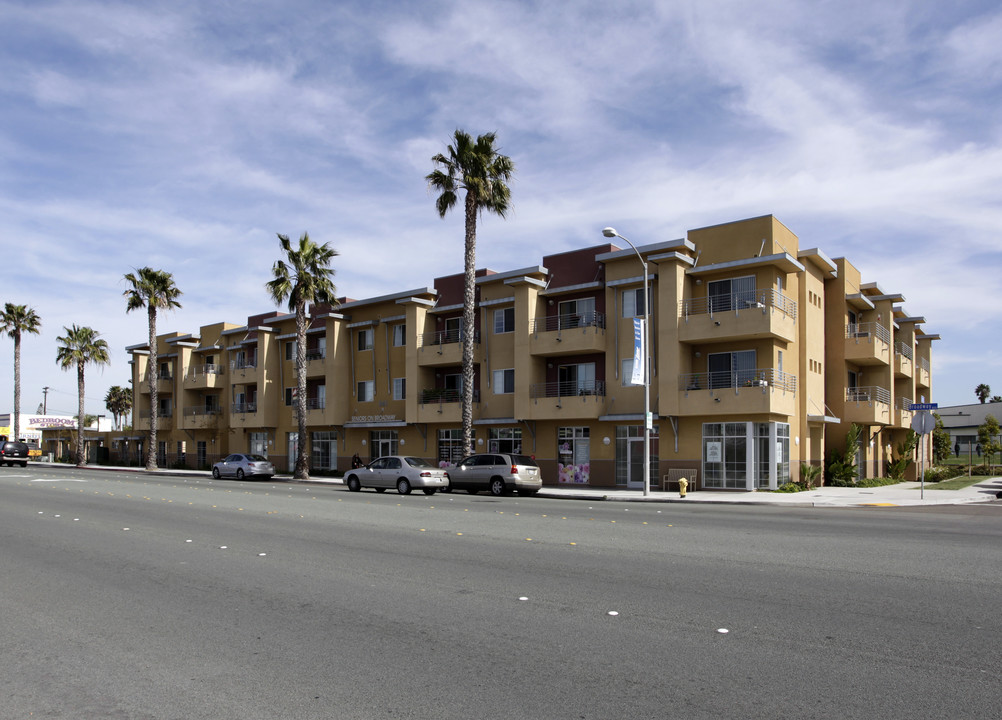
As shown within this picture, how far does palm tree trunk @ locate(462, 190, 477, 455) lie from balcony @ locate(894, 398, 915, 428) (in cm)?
2308

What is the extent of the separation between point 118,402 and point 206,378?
192 feet

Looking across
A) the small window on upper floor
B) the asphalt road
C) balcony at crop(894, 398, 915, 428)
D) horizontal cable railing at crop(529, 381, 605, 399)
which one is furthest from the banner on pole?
the small window on upper floor

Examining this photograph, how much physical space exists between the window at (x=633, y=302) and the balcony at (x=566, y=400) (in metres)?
3.34

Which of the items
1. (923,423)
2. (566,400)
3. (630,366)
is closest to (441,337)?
(566,400)

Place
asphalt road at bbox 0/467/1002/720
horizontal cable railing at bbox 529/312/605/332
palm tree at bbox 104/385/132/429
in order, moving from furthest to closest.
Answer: palm tree at bbox 104/385/132/429 → horizontal cable railing at bbox 529/312/605/332 → asphalt road at bbox 0/467/1002/720

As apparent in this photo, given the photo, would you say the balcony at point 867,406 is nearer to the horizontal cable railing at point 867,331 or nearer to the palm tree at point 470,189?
the horizontal cable railing at point 867,331

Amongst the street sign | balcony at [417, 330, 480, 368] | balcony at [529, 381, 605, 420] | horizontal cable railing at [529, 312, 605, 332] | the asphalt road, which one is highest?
horizontal cable railing at [529, 312, 605, 332]

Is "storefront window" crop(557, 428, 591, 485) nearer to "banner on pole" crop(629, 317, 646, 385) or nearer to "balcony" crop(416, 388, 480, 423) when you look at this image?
"balcony" crop(416, 388, 480, 423)

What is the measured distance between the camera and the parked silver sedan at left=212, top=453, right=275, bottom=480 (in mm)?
43000

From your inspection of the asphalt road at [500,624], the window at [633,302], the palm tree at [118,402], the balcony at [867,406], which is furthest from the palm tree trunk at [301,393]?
the palm tree at [118,402]

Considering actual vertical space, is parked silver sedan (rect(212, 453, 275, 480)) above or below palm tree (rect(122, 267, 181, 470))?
below

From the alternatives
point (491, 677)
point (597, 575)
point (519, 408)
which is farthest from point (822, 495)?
point (491, 677)

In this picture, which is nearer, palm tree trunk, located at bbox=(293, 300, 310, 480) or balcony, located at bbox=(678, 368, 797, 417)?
balcony, located at bbox=(678, 368, 797, 417)

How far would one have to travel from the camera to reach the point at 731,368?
1259 inches
